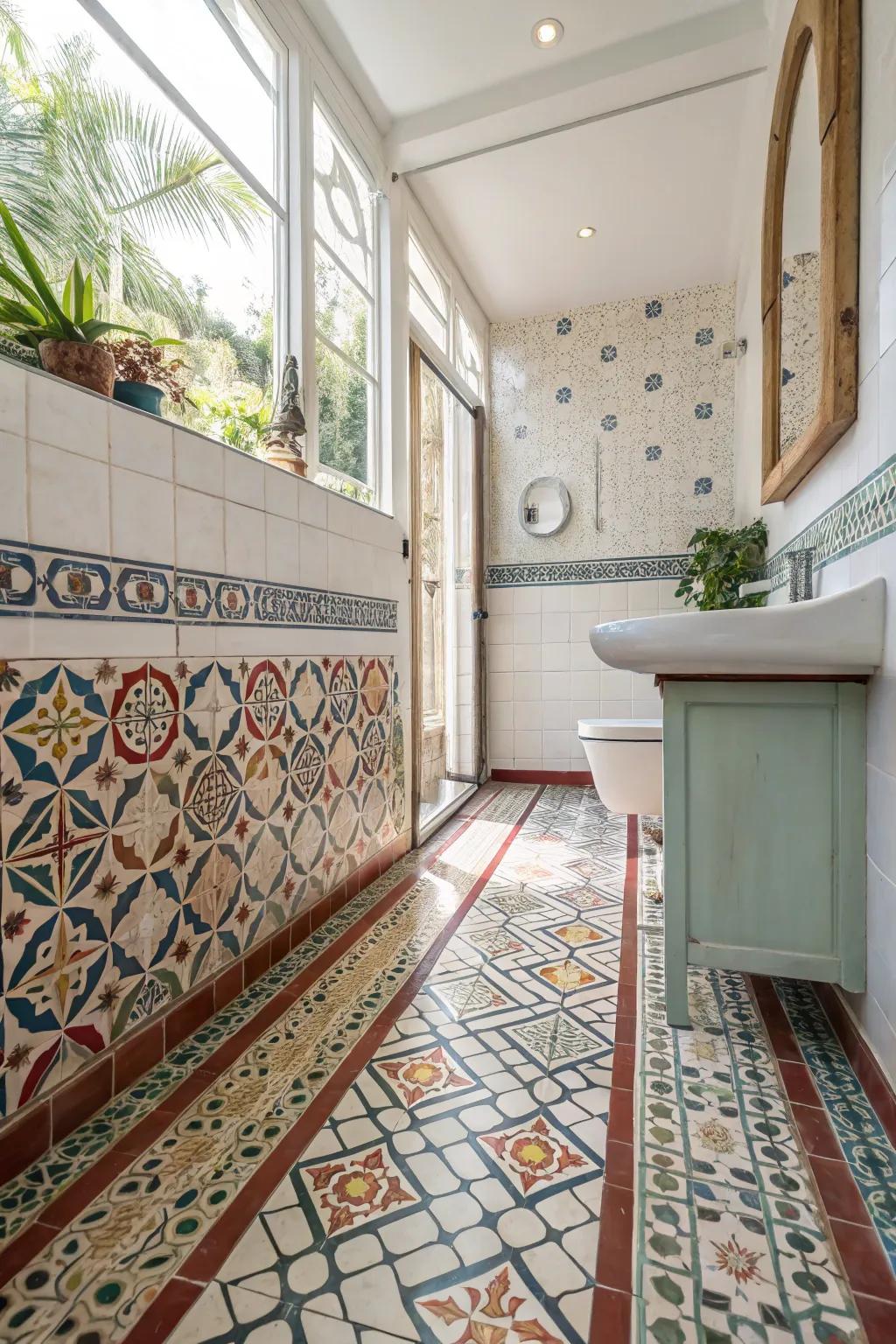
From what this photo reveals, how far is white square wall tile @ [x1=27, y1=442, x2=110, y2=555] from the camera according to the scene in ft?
3.14

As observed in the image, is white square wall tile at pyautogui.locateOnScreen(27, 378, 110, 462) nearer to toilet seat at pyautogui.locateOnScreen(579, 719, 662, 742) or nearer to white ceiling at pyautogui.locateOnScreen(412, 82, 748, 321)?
toilet seat at pyautogui.locateOnScreen(579, 719, 662, 742)

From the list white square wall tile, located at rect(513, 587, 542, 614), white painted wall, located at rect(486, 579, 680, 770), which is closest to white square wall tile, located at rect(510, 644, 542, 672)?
white painted wall, located at rect(486, 579, 680, 770)

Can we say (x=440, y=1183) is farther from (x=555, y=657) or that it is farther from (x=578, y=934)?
(x=555, y=657)

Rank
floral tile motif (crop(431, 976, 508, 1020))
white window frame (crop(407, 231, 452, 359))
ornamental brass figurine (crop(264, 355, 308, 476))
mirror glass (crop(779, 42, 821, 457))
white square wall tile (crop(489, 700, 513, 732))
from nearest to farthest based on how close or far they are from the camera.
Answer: floral tile motif (crop(431, 976, 508, 1020)), mirror glass (crop(779, 42, 821, 457)), ornamental brass figurine (crop(264, 355, 308, 476)), white window frame (crop(407, 231, 452, 359)), white square wall tile (crop(489, 700, 513, 732))

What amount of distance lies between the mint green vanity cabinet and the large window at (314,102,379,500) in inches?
55.0

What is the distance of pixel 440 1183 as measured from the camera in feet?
2.97

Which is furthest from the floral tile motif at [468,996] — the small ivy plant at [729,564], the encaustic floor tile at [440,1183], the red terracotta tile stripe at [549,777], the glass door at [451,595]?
the red terracotta tile stripe at [549,777]

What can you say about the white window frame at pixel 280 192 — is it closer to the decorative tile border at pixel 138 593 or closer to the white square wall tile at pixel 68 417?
the decorative tile border at pixel 138 593

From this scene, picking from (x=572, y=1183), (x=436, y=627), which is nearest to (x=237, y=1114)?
(x=572, y=1183)

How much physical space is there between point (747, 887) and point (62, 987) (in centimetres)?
119

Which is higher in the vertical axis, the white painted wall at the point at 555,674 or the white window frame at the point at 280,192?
the white window frame at the point at 280,192

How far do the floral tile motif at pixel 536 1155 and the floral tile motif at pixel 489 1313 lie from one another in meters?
0.14

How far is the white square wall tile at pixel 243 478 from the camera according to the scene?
55.1 inches

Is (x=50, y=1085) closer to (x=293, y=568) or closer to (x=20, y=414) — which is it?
(x=20, y=414)
